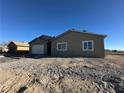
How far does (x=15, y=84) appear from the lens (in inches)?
213

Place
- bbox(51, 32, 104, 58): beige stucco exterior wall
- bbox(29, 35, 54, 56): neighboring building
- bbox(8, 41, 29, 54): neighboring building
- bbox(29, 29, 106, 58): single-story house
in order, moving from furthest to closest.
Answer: bbox(8, 41, 29, 54): neighboring building
bbox(29, 35, 54, 56): neighboring building
bbox(29, 29, 106, 58): single-story house
bbox(51, 32, 104, 58): beige stucco exterior wall

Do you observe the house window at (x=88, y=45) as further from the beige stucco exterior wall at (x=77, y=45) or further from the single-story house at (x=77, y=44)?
the beige stucco exterior wall at (x=77, y=45)

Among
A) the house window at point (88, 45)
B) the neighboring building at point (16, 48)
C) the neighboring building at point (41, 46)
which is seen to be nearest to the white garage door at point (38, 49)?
the neighboring building at point (41, 46)

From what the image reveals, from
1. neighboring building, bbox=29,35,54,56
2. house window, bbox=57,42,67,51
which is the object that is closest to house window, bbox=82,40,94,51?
house window, bbox=57,42,67,51

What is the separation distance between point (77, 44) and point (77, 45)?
0.16m

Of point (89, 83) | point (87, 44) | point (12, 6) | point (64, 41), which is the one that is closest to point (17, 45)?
point (12, 6)

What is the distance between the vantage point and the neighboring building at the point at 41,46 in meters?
20.8

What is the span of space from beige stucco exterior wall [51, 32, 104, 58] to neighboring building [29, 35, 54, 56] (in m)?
2.32

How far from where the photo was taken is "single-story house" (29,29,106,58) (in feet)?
49.2

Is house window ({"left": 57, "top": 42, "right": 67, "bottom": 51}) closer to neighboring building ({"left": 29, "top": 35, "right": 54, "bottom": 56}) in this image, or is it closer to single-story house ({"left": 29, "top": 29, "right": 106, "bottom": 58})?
single-story house ({"left": 29, "top": 29, "right": 106, "bottom": 58})

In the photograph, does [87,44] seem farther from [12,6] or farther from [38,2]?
[12,6]

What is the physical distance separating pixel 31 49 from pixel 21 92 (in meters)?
18.8

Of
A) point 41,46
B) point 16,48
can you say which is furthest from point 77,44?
point 16,48

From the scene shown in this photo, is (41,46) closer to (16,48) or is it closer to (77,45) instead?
(77,45)
